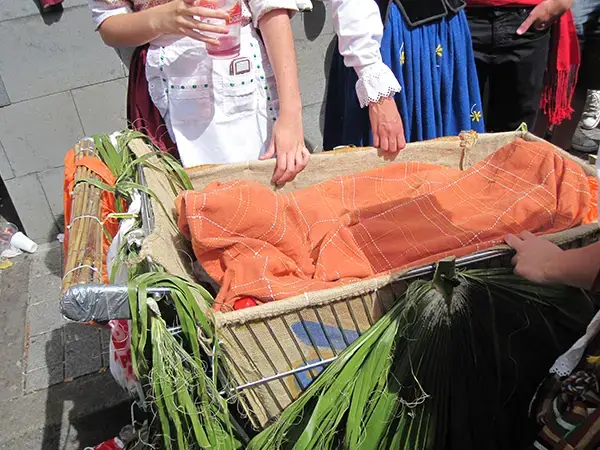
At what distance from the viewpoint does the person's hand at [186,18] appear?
1.47m

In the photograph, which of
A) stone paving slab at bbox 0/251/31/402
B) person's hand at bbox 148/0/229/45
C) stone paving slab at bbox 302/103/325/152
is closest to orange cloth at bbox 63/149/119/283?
person's hand at bbox 148/0/229/45

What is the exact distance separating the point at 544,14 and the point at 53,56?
7.46 ft

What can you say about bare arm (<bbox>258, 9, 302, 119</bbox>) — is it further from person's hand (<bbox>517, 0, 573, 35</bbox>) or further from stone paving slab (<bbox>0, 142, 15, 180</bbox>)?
stone paving slab (<bbox>0, 142, 15, 180</bbox>)

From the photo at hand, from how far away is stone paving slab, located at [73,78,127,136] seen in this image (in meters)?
3.02

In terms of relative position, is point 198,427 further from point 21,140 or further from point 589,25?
point 589,25

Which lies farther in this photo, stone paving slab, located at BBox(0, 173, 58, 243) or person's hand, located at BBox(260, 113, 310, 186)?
stone paving slab, located at BBox(0, 173, 58, 243)

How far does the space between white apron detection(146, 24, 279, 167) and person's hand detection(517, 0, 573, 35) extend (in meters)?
1.11

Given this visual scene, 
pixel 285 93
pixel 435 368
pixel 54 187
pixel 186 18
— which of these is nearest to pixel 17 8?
pixel 54 187

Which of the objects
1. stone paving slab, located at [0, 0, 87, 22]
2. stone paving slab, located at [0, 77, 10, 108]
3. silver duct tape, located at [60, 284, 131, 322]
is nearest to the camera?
silver duct tape, located at [60, 284, 131, 322]

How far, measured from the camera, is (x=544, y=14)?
220 cm

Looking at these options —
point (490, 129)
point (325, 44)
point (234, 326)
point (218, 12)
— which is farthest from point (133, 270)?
point (325, 44)

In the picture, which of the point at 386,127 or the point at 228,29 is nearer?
the point at 228,29

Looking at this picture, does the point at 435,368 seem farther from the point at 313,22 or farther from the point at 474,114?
A: the point at 313,22

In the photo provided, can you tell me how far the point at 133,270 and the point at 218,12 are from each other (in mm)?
722
